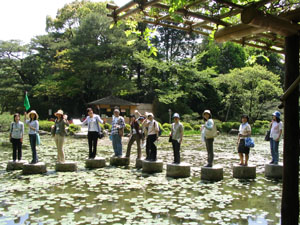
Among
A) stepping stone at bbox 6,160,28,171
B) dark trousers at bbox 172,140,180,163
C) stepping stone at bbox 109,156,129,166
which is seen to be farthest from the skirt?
stepping stone at bbox 6,160,28,171

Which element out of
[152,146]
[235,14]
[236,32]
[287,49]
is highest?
[235,14]

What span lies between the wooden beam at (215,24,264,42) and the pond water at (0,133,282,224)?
2907 millimetres

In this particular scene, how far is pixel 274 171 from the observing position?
8.60 m

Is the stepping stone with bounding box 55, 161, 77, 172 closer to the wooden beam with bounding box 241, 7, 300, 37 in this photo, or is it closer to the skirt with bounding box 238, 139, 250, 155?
the skirt with bounding box 238, 139, 250, 155

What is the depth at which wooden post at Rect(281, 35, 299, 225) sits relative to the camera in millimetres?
3672

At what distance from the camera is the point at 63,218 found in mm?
5109

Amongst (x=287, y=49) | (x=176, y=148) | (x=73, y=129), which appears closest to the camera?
(x=287, y=49)

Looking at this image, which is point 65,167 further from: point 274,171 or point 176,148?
point 274,171

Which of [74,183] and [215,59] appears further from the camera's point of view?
[215,59]

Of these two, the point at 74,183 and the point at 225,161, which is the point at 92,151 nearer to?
the point at 74,183

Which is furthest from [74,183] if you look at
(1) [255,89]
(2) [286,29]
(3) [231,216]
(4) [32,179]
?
(1) [255,89]

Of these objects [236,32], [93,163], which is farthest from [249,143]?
[236,32]

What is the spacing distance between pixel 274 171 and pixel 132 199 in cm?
446

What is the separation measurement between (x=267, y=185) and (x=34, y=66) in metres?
33.3
